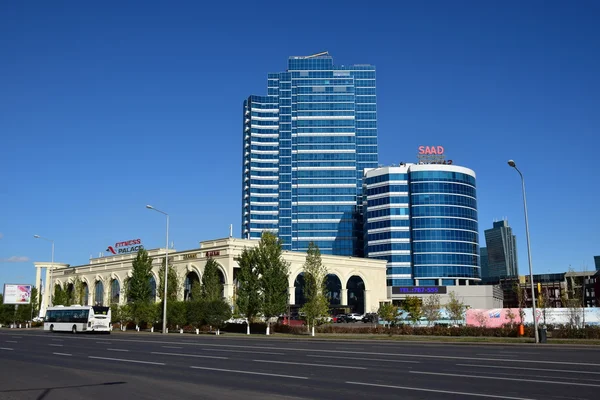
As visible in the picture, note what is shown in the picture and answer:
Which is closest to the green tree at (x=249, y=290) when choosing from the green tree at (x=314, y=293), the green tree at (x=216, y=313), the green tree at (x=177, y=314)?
the green tree at (x=216, y=313)

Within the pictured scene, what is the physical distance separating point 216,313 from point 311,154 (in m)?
122

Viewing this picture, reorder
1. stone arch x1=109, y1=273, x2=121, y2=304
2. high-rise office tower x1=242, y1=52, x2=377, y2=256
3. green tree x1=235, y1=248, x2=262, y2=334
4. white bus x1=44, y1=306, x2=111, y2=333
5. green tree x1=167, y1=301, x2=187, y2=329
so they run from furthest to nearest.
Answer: high-rise office tower x1=242, y1=52, x2=377, y2=256
stone arch x1=109, y1=273, x2=121, y2=304
green tree x1=167, y1=301, x2=187, y2=329
white bus x1=44, y1=306, x2=111, y2=333
green tree x1=235, y1=248, x2=262, y2=334

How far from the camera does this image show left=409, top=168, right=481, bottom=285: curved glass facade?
132 m

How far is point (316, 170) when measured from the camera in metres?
178

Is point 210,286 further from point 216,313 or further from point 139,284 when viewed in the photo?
point 139,284

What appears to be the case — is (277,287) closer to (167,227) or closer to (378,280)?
A: (167,227)

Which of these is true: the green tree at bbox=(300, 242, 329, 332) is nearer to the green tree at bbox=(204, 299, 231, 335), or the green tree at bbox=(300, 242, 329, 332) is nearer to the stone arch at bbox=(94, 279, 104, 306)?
the green tree at bbox=(204, 299, 231, 335)

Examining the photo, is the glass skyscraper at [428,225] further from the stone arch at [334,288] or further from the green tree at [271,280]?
the green tree at [271,280]

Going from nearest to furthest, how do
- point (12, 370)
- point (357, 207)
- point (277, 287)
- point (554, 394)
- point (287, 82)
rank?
point (554, 394) < point (12, 370) < point (277, 287) < point (357, 207) < point (287, 82)

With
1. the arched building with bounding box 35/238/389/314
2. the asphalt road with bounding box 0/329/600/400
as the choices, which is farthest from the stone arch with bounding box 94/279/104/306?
the asphalt road with bounding box 0/329/600/400

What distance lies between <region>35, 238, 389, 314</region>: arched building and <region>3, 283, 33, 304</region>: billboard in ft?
29.2

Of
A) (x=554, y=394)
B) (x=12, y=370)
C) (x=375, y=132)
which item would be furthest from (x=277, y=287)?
(x=375, y=132)

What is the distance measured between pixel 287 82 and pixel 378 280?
99027 mm

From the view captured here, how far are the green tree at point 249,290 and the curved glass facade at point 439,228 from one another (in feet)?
262
